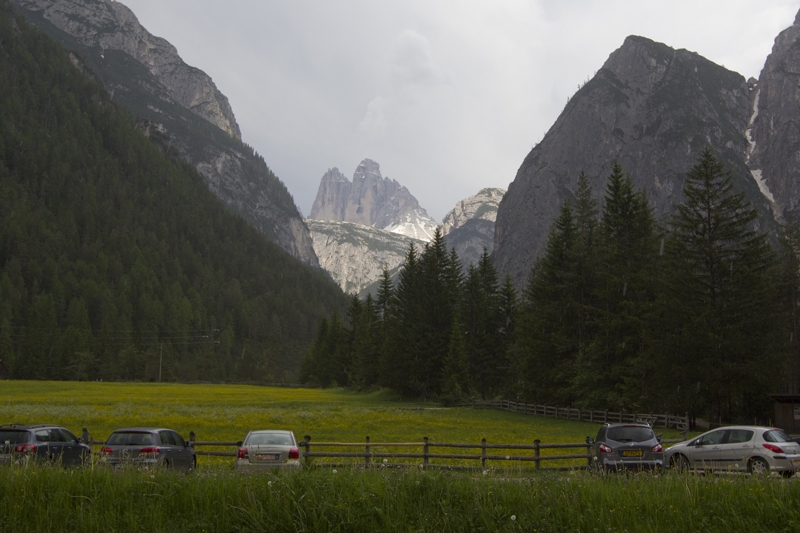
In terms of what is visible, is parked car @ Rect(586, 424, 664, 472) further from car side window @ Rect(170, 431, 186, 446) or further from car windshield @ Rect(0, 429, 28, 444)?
car windshield @ Rect(0, 429, 28, 444)

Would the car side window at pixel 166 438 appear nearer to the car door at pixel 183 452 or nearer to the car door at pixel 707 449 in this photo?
the car door at pixel 183 452

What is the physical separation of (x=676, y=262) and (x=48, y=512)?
36.0 m

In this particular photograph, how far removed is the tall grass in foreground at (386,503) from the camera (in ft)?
33.2

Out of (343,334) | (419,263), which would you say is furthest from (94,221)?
(419,263)

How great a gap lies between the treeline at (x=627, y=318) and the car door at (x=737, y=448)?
1767 centimetres

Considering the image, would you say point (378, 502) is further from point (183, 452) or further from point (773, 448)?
point (773, 448)

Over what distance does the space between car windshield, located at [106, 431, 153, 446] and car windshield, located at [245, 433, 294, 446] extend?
128 inches

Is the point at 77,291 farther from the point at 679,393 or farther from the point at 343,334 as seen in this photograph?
the point at 679,393

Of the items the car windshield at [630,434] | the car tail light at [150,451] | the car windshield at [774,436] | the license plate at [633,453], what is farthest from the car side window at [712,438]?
the car tail light at [150,451]

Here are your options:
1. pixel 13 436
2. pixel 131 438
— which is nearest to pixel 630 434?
pixel 131 438

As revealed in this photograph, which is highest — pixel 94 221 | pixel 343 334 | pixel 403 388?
pixel 94 221

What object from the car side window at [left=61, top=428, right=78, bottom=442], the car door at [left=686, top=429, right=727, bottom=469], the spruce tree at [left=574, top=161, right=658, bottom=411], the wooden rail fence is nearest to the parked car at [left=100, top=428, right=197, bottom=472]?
the car side window at [left=61, top=428, right=78, bottom=442]

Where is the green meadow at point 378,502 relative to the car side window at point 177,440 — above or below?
above

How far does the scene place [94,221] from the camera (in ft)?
626
